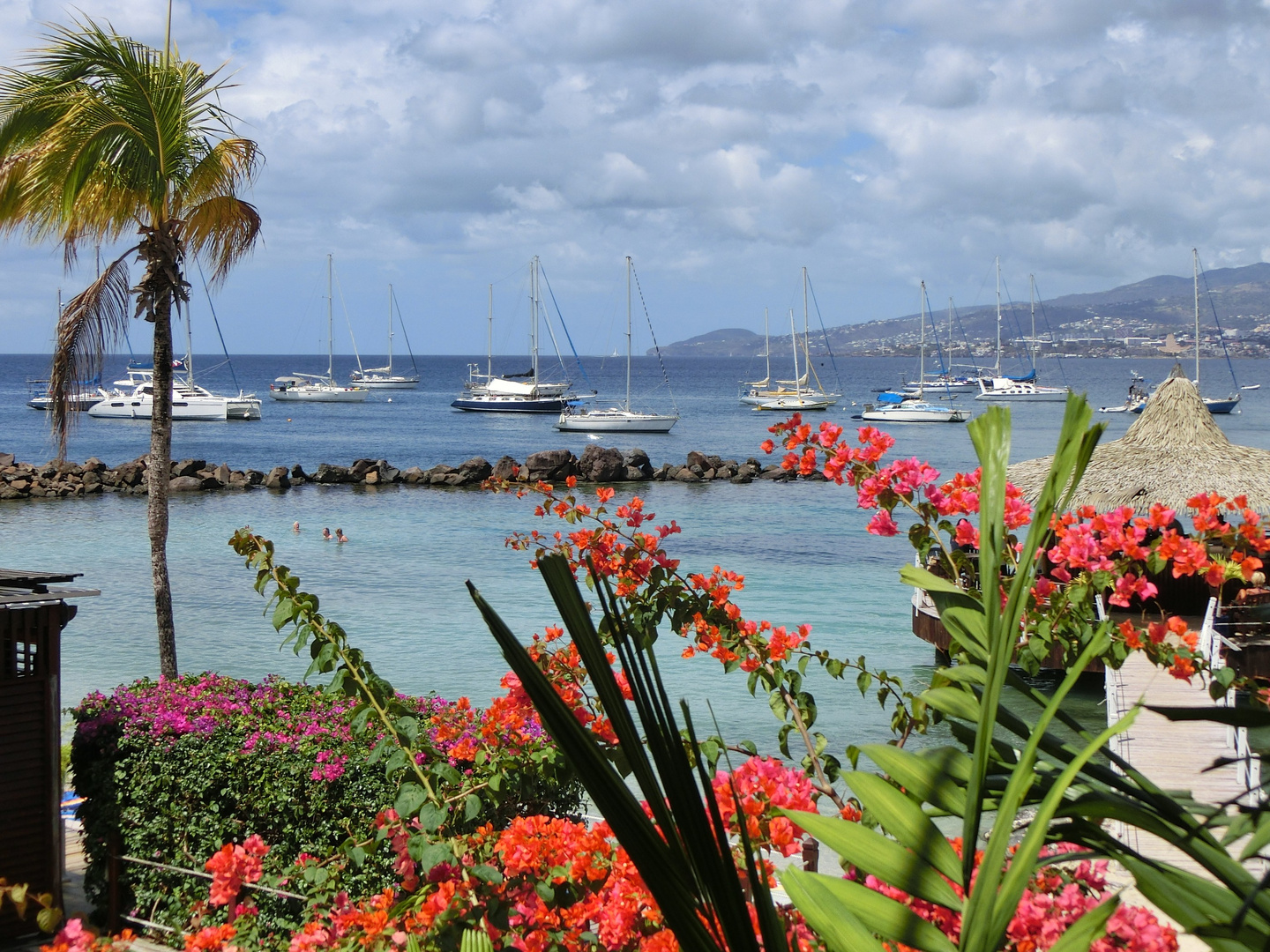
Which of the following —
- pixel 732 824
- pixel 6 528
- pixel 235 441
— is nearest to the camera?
pixel 732 824

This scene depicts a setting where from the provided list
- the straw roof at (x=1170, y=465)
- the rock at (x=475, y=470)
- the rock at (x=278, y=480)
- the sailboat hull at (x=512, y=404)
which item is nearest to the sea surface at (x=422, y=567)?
the rock at (x=278, y=480)

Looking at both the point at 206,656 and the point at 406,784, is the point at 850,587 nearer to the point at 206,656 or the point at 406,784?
the point at 206,656

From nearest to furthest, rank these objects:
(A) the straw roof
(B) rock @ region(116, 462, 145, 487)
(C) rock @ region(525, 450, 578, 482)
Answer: (A) the straw roof
(B) rock @ region(116, 462, 145, 487)
(C) rock @ region(525, 450, 578, 482)

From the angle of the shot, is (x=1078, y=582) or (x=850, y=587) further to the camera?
(x=850, y=587)

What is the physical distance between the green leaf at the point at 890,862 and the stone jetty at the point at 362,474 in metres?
34.0

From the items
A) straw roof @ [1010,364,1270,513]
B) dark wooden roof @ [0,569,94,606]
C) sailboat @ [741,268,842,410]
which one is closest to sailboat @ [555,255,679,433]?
sailboat @ [741,268,842,410]

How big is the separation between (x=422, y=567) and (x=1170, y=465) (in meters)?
14.4

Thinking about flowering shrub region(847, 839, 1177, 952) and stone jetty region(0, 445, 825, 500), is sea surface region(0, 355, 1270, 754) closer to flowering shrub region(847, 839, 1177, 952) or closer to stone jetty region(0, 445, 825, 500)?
flowering shrub region(847, 839, 1177, 952)

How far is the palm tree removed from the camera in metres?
8.48

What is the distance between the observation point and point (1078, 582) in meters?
3.13

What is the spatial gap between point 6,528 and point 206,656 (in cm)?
1533

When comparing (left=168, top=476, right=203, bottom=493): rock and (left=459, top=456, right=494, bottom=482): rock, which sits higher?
(left=459, top=456, right=494, bottom=482): rock

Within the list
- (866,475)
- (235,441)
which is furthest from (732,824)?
(235,441)

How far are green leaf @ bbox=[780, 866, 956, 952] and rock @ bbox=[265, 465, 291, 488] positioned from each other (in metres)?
37.2
